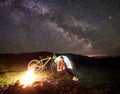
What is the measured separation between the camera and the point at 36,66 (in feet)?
69.4

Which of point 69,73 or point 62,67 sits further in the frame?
point 62,67

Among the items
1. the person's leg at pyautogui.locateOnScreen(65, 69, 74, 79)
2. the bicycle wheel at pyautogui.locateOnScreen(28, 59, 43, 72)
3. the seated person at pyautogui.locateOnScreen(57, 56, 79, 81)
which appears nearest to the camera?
the person's leg at pyautogui.locateOnScreen(65, 69, 74, 79)

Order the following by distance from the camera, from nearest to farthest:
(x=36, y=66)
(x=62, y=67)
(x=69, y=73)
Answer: (x=69, y=73), (x=36, y=66), (x=62, y=67)

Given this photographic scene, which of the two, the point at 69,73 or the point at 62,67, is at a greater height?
the point at 62,67

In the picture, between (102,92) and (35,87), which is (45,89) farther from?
(102,92)

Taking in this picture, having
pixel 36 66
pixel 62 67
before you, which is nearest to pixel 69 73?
pixel 62 67

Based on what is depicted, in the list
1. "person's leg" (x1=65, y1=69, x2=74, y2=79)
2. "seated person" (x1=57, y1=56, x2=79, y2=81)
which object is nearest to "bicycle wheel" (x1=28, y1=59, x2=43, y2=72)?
"seated person" (x1=57, y1=56, x2=79, y2=81)

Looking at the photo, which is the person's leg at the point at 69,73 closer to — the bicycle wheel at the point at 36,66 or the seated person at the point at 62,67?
the seated person at the point at 62,67

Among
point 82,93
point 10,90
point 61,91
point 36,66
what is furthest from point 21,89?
point 36,66

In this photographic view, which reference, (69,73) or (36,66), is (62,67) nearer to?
(69,73)

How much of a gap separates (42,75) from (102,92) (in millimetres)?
8695

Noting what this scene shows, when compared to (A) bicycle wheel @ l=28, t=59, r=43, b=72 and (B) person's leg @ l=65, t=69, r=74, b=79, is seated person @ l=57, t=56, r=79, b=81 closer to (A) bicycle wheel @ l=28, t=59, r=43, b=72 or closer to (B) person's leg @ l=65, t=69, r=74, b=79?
(B) person's leg @ l=65, t=69, r=74, b=79

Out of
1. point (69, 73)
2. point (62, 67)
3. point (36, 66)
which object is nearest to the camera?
point (69, 73)

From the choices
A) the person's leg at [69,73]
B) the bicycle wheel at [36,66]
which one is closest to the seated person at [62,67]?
the person's leg at [69,73]
